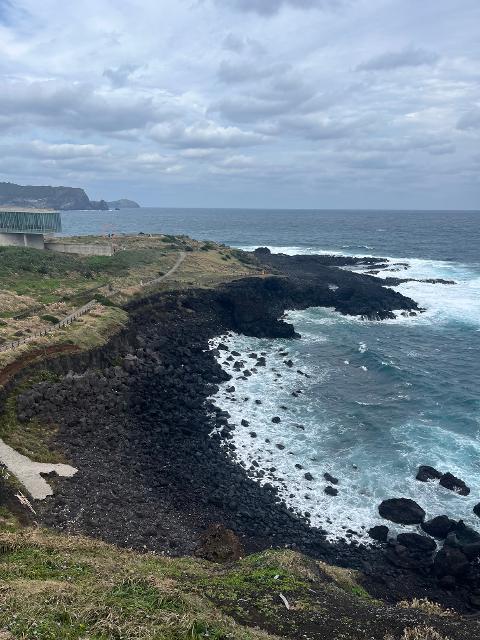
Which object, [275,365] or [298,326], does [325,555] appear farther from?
[298,326]

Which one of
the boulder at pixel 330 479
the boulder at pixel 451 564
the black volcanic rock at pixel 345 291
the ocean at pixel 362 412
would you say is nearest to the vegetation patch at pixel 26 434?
the ocean at pixel 362 412

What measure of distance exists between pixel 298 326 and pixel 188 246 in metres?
43.6

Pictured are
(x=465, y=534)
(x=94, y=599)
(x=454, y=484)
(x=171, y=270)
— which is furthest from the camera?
(x=171, y=270)

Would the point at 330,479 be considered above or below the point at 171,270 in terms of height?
below

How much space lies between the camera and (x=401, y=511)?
30547mm

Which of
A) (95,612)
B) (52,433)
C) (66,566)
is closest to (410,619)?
(95,612)

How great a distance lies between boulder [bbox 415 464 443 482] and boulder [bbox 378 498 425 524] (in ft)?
9.82

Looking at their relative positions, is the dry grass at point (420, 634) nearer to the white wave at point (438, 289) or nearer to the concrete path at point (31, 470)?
the concrete path at point (31, 470)

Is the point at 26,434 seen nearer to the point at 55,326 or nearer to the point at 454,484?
the point at 55,326

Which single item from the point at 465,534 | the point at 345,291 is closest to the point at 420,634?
the point at 465,534

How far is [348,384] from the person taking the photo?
50125 mm

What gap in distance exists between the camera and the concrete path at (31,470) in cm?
2552

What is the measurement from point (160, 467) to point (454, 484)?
1859cm

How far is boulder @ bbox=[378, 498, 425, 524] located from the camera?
30.2m
